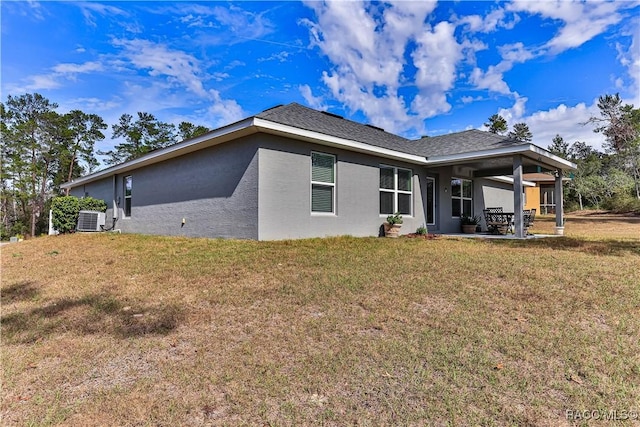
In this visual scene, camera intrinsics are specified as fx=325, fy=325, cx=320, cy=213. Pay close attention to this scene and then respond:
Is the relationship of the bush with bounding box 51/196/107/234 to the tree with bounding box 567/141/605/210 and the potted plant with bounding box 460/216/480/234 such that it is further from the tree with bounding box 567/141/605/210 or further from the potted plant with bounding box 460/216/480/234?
the tree with bounding box 567/141/605/210

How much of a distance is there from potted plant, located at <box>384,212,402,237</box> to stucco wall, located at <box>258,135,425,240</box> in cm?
27

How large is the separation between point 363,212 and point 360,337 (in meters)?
7.20

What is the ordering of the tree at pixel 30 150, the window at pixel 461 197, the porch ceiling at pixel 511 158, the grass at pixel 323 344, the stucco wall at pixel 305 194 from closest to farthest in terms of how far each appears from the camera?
the grass at pixel 323 344, the stucco wall at pixel 305 194, the porch ceiling at pixel 511 158, the window at pixel 461 197, the tree at pixel 30 150

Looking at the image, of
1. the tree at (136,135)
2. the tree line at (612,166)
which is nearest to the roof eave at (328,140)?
the tree line at (612,166)

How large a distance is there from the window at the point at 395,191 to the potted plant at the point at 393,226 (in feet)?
1.44

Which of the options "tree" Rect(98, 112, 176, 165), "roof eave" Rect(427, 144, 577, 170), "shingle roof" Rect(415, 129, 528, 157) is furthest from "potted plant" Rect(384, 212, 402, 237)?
"tree" Rect(98, 112, 176, 165)

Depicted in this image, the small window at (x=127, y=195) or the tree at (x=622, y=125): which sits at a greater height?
the tree at (x=622, y=125)

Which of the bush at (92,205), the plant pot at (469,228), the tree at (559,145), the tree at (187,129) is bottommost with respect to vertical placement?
the plant pot at (469,228)

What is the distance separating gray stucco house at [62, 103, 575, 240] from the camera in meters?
8.05

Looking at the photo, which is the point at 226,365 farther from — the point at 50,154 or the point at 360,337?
the point at 50,154

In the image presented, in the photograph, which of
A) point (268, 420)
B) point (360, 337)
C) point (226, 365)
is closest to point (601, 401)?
point (360, 337)

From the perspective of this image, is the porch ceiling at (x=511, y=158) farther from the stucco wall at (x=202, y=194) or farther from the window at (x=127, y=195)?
the window at (x=127, y=195)

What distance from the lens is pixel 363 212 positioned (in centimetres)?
1006

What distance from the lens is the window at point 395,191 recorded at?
10867 millimetres
